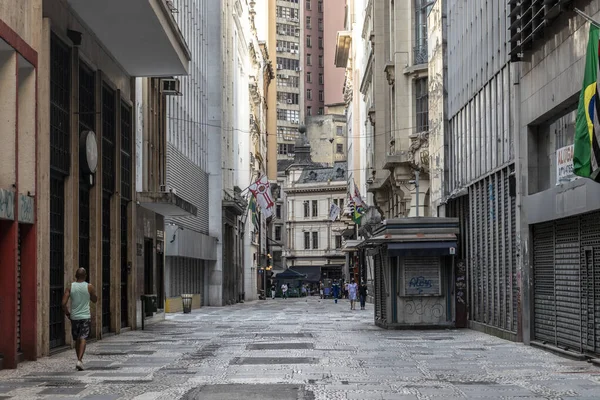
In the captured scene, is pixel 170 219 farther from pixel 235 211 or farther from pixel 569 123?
pixel 569 123

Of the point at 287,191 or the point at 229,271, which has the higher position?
the point at 287,191

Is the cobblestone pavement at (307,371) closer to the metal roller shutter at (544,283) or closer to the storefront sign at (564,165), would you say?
the metal roller shutter at (544,283)

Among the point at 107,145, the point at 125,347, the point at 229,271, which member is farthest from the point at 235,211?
the point at 125,347

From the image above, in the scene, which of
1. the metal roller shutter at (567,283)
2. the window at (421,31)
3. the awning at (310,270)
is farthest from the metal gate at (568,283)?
the awning at (310,270)

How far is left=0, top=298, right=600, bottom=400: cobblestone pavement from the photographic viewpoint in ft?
46.3

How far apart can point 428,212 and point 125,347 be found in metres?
27.7

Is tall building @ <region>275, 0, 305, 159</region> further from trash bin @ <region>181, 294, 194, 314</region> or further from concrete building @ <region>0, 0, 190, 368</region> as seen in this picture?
concrete building @ <region>0, 0, 190, 368</region>

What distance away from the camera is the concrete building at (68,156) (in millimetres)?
17953

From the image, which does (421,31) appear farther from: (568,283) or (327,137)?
(327,137)

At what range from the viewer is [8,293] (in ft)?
58.3

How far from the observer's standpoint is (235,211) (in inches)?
2756

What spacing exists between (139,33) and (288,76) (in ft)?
448

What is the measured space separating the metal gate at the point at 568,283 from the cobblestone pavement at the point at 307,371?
1.77 feet

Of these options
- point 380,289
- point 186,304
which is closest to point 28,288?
point 380,289
